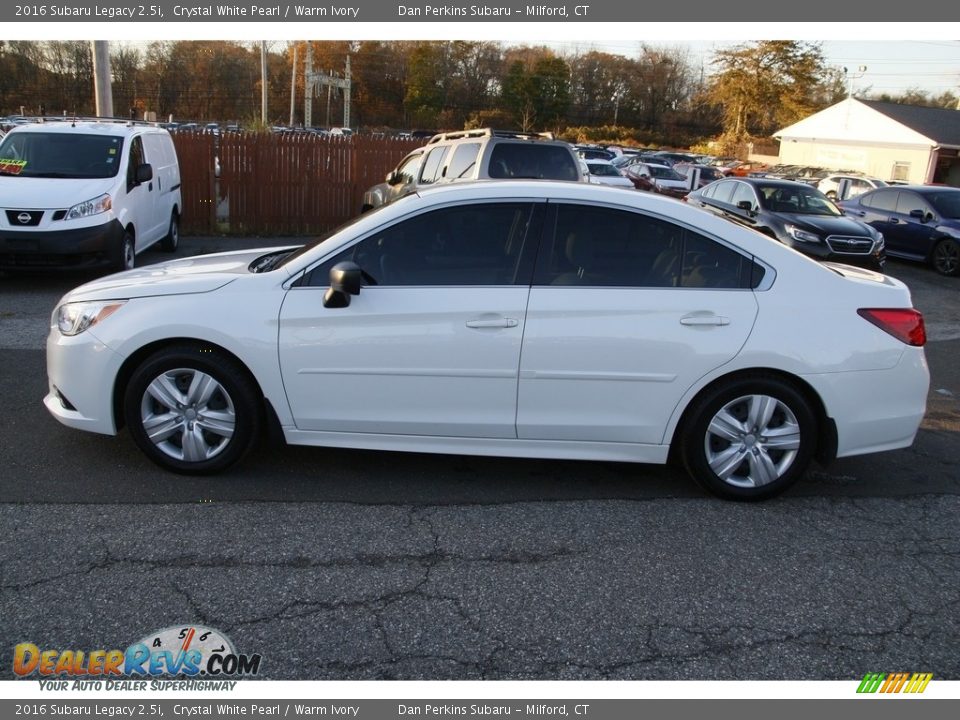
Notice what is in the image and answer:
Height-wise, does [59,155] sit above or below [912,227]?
above

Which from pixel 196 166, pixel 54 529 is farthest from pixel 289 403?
pixel 196 166

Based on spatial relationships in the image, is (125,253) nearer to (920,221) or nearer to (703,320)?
(703,320)

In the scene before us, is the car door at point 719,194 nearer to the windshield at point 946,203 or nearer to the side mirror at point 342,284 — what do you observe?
the windshield at point 946,203

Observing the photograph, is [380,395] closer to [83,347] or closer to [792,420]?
[83,347]

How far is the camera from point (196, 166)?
49.6 ft

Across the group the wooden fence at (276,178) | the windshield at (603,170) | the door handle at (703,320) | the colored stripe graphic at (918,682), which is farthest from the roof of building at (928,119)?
the colored stripe graphic at (918,682)

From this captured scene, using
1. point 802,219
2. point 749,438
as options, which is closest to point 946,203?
point 802,219

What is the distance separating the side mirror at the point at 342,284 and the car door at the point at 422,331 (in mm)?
53

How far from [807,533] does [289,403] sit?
2.76 metres

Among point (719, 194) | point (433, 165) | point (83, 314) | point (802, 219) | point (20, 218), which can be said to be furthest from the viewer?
point (719, 194)

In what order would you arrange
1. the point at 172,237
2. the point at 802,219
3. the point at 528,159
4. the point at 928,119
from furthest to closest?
the point at 928,119, the point at 802,219, the point at 172,237, the point at 528,159

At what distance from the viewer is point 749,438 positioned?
4258 millimetres

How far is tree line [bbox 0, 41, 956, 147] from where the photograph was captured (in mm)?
60062

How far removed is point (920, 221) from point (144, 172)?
13.3 metres
